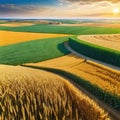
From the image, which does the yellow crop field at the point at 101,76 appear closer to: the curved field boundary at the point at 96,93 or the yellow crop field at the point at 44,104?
the curved field boundary at the point at 96,93

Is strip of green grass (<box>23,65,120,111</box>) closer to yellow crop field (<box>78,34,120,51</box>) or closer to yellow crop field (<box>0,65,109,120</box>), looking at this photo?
yellow crop field (<box>0,65,109,120</box>)

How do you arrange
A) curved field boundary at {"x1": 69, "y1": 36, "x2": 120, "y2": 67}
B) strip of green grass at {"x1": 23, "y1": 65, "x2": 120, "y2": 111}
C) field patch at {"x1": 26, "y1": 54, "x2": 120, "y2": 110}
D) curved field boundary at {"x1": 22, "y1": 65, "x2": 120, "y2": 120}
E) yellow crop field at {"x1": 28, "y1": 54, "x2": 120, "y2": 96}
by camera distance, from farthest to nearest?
1. curved field boundary at {"x1": 69, "y1": 36, "x2": 120, "y2": 67}
2. yellow crop field at {"x1": 28, "y1": 54, "x2": 120, "y2": 96}
3. field patch at {"x1": 26, "y1": 54, "x2": 120, "y2": 110}
4. strip of green grass at {"x1": 23, "y1": 65, "x2": 120, "y2": 111}
5. curved field boundary at {"x1": 22, "y1": 65, "x2": 120, "y2": 120}

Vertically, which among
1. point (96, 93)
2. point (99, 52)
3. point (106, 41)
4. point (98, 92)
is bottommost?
point (106, 41)

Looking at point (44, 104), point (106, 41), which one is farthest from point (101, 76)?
point (106, 41)

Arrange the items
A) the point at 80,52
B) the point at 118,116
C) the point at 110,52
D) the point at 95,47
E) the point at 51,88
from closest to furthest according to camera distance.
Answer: the point at 51,88
the point at 118,116
the point at 110,52
the point at 95,47
the point at 80,52

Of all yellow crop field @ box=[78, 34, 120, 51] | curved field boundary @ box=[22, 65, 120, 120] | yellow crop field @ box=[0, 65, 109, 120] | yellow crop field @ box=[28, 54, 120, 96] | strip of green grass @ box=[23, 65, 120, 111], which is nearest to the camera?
yellow crop field @ box=[0, 65, 109, 120]

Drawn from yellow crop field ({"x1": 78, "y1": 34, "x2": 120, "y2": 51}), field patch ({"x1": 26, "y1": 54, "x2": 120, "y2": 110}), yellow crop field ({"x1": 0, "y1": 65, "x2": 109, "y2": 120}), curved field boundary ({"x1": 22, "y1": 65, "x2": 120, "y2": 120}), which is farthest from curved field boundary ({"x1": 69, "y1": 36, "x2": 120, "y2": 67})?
yellow crop field ({"x1": 0, "y1": 65, "x2": 109, "y2": 120})

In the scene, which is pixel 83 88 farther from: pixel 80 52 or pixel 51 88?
pixel 80 52

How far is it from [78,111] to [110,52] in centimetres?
1771

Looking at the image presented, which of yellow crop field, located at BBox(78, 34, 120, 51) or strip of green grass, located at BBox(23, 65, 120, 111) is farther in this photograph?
yellow crop field, located at BBox(78, 34, 120, 51)

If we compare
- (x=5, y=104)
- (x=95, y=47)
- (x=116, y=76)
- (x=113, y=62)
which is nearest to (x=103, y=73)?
(x=116, y=76)

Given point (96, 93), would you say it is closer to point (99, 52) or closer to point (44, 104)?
point (44, 104)

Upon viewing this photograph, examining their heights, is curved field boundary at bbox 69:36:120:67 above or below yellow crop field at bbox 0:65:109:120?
below

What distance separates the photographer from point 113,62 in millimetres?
24094
